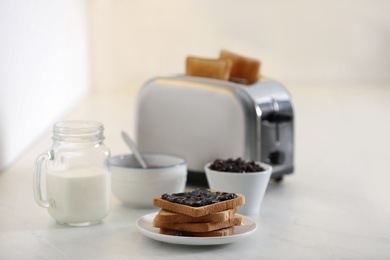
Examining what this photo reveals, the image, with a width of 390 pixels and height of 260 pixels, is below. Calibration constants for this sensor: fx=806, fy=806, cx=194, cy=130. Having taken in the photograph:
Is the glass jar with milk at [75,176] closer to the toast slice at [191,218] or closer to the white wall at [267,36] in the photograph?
the toast slice at [191,218]

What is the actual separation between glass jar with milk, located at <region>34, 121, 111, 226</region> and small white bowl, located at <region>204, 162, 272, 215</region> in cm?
21

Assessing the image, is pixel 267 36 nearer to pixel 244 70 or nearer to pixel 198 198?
pixel 244 70

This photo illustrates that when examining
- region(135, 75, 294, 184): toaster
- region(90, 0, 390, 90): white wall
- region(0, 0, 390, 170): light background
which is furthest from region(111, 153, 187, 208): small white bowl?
region(90, 0, 390, 90): white wall

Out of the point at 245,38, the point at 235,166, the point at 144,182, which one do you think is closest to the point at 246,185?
the point at 235,166

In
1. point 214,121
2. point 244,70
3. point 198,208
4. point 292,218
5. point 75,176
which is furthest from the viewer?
point 244,70

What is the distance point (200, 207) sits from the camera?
3.73ft

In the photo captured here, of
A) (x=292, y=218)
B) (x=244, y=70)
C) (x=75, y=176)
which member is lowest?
(x=292, y=218)

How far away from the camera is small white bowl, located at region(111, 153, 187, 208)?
1.40 meters

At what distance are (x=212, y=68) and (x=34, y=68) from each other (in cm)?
53

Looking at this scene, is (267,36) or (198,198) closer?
(198,198)

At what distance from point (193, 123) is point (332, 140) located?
74cm

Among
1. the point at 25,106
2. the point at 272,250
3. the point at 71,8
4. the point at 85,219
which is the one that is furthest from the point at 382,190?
the point at 71,8

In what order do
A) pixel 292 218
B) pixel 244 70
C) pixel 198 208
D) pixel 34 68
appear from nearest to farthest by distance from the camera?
pixel 198 208, pixel 292 218, pixel 244 70, pixel 34 68

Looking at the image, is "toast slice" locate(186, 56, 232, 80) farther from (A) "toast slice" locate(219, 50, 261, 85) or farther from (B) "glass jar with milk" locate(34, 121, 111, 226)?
(B) "glass jar with milk" locate(34, 121, 111, 226)
